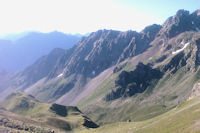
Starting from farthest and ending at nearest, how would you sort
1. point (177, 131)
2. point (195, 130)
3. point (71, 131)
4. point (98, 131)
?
1. point (71, 131)
2. point (98, 131)
3. point (177, 131)
4. point (195, 130)

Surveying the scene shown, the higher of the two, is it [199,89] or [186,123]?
[199,89]

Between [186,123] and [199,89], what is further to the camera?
[199,89]

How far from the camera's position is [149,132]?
109 metres

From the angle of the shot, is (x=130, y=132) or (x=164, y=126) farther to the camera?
(x=130, y=132)

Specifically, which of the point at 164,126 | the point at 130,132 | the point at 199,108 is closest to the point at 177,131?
the point at 164,126

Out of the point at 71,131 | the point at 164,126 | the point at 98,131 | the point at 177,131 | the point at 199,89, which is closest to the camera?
the point at 177,131

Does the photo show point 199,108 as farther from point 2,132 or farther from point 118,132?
point 2,132

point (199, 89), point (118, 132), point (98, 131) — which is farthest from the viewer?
point (199, 89)

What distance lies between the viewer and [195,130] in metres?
80.9

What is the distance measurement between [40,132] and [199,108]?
9257cm

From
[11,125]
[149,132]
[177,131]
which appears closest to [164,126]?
[149,132]

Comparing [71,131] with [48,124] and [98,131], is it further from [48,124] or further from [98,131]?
[98,131]

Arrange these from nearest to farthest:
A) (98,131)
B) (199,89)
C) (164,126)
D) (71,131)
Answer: (164,126) → (98,131) → (199,89) → (71,131)

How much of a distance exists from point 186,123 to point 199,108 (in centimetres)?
1880
